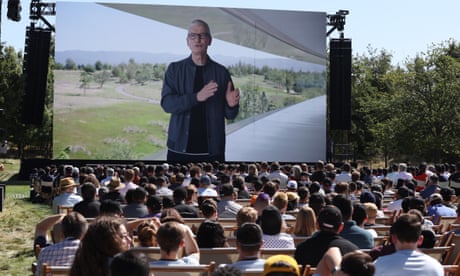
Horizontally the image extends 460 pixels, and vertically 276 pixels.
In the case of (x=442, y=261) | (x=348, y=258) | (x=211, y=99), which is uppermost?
(x=211, y=99)

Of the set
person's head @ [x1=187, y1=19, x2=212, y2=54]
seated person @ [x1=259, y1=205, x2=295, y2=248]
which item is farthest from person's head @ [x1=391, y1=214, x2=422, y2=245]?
person's head @ [x1=187, y1=19, x2=212, y2=54]

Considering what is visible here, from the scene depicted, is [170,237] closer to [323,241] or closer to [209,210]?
[323,241]

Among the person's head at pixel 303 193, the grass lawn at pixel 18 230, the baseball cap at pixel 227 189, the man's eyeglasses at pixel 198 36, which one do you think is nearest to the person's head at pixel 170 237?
the baseball cap at pixel 227 189

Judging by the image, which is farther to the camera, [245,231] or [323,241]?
[323,241]

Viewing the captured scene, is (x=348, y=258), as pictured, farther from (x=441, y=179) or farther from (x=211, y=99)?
(x=211, y=99)

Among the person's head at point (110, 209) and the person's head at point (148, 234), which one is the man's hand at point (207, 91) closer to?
the person's head at point (110, 209)

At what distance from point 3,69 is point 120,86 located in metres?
14.8

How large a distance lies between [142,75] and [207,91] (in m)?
2.52

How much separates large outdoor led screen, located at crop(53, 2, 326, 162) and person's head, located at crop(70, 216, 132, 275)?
68.6 ft

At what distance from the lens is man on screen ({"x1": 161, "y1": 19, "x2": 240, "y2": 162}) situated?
2416 cm

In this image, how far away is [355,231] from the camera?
598 cm

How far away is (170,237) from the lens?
14.9 feet

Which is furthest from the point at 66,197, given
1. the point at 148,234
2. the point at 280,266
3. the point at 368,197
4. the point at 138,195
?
the point at 280,266

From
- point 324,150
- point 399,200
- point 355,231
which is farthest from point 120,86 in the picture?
point 355,231
